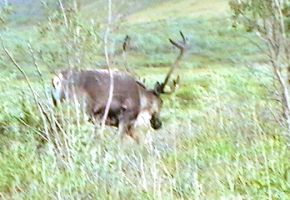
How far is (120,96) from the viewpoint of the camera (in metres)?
12.5

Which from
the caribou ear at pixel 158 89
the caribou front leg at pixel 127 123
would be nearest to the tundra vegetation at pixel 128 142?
the caribou front leg at pixel 127 123

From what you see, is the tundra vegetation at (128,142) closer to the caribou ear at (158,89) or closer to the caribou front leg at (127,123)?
the caribou front leg at (127,123)

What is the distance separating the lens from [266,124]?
943 cm

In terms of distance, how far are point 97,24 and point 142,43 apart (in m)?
28.6

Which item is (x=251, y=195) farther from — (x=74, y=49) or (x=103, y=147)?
(x=74, y=49)

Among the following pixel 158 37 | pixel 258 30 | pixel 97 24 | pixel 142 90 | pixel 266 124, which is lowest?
pixel 158 37

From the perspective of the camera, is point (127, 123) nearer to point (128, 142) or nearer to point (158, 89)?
point (158, 89)

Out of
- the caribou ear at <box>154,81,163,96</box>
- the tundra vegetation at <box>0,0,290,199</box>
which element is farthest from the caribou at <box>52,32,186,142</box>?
the tundra vegetation at <box>0,0,290,199</box>

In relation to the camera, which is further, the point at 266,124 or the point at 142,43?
the point at 142,43

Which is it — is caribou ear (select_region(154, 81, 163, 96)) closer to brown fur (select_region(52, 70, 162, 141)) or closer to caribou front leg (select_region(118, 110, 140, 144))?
brown fur (select_region(52, 70, 162, 141))

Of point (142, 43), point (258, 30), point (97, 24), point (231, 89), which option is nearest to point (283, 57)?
point (258, 30)

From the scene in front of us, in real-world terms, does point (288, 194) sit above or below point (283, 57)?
above

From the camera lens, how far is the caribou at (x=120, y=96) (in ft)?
36.8

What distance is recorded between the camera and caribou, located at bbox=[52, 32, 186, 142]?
1121cm
